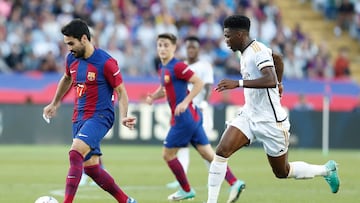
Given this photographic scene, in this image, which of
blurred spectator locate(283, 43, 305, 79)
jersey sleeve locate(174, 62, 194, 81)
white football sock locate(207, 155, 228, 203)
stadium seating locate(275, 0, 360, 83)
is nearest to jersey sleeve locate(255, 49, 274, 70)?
white football sock locate(207, 155, 228, 203)

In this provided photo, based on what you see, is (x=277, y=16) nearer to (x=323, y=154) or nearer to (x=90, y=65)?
(x=323, y=154)

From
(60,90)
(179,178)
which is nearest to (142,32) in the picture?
(179,178)

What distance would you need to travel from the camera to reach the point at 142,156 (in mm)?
24891

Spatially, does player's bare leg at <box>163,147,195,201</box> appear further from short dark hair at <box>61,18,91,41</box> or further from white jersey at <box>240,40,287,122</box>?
short dark hair at <box>61,18,91,41</box>

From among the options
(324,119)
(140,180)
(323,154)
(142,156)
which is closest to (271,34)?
(324,119)

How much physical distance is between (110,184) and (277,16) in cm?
2289

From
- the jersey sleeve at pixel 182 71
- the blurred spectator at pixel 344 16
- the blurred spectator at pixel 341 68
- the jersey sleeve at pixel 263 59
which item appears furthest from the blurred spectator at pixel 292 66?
the jersey sleeve at pixel 263 59

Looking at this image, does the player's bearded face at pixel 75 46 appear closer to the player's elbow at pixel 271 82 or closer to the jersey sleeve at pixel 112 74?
the jersey sleeve at pixel 112 74

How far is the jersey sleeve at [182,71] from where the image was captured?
15102mm

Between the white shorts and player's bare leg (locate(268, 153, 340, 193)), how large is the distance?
0.47ft

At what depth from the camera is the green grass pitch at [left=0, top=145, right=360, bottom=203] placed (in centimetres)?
1474

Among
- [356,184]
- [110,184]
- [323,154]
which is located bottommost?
[323,154]

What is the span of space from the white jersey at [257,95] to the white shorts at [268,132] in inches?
2.5

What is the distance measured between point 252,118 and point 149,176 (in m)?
6.91
